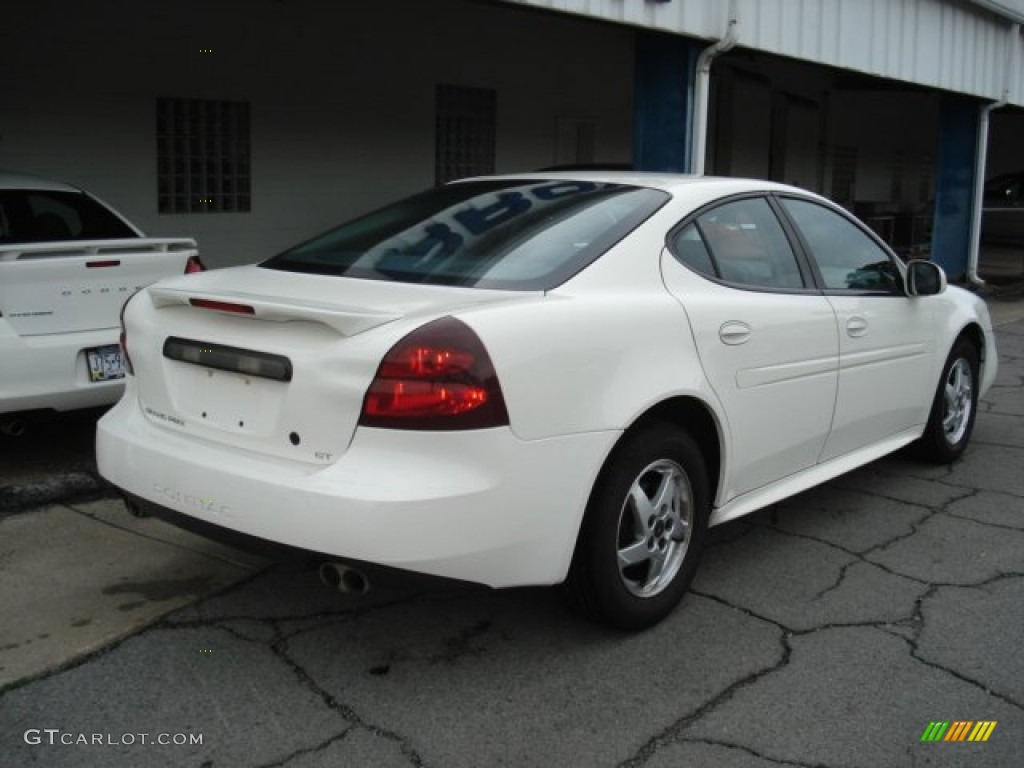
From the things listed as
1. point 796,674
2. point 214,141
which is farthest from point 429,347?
point 214,141

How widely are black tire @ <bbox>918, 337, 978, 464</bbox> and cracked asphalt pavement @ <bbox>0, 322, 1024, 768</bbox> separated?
1.27 metres

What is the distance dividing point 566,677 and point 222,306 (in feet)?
5.09

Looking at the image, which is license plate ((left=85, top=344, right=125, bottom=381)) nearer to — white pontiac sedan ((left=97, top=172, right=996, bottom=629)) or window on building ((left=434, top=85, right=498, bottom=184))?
white pontiac sedan ((left=97, top=172, right=996, bottom=629))

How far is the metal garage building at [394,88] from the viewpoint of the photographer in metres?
8.21

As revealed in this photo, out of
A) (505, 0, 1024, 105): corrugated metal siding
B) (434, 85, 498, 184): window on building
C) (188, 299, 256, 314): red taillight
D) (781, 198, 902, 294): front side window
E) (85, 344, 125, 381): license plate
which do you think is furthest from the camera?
(434, 85, 498, 184): window on building

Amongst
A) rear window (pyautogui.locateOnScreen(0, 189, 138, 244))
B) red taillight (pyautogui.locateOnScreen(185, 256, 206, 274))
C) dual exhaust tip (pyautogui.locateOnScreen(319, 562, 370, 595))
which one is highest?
rear window (pyautogui.locateOnScreen(0, 189, 138, 244))

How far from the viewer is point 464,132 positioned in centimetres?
1171

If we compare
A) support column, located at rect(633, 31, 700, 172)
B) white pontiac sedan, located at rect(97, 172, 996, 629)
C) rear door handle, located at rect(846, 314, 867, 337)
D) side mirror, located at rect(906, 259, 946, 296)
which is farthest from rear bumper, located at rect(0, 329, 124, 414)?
support column, located at rect(633, 31, 700, 172)

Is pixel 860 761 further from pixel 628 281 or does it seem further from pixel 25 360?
pixel 25 360

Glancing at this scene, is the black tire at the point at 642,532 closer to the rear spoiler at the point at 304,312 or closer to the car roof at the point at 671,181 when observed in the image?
the rear spoiler at the point at 304,312

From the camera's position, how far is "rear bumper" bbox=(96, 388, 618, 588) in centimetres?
282

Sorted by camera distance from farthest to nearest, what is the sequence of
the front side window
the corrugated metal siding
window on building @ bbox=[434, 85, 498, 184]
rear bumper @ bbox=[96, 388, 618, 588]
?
1. window on building @ bbox=[434, 85, 498, 184]
2. the corrugated metal siding
3. the front side window
4. rear bumper @ bbox=[96, 388, 618, 588]

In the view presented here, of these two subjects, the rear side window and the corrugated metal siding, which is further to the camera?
the corrugated metal siding

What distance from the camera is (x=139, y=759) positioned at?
2779 millimetres
